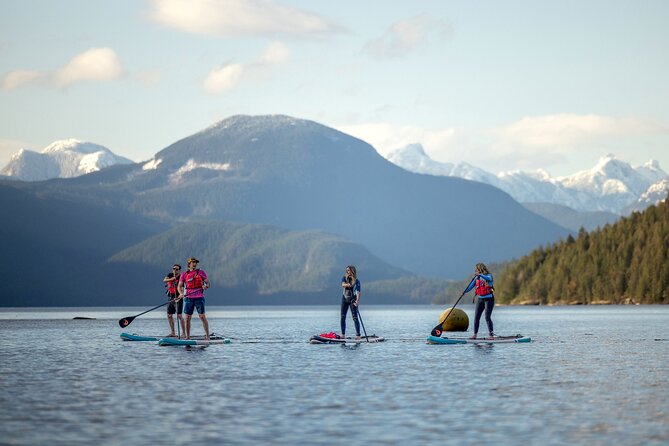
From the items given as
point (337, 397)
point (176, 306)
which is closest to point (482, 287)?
point (176, 306)

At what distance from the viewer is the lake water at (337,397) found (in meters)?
26.9

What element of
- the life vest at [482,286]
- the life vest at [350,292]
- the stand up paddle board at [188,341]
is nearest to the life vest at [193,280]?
the stand up paddle board at [188,341]

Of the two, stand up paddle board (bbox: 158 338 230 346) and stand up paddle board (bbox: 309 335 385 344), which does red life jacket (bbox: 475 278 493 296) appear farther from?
stand up paddle board (bbox: 158 338 230 346)

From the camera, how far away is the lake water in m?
26.9

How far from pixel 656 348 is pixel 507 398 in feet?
98.8

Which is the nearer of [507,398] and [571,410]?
[571,410]

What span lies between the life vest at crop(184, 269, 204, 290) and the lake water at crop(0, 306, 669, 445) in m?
3.33

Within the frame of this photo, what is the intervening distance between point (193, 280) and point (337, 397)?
23.0 meters

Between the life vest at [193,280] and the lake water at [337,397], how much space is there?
3328 mm

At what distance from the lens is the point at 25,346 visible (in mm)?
68875

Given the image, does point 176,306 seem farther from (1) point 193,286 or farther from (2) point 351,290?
(2) point 351,290

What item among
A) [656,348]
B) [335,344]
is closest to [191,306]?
[335,344]

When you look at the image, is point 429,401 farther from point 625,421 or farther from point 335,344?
point 335,344

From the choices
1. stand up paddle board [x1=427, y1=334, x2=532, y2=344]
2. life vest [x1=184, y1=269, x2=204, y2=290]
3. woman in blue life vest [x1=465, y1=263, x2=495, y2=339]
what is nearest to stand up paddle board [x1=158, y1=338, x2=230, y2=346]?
life vest [x1=184, y1=269, x2=204, y2=290]
